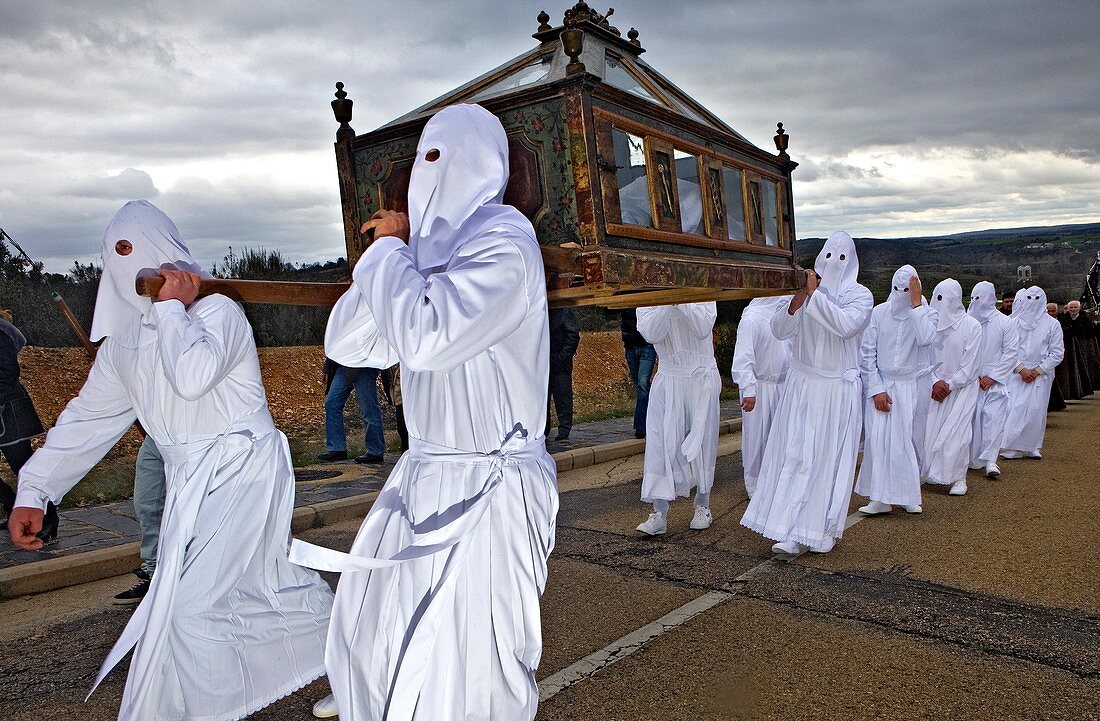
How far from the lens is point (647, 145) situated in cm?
329

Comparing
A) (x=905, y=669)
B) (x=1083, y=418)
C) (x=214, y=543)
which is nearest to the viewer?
(x=214, y=543)

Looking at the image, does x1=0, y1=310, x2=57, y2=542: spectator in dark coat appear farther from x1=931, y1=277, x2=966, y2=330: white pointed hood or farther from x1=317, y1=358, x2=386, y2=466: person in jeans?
x1=931, y1=277, x2=966, y2=330: white pointed hood

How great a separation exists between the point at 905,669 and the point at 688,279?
2.20 meters

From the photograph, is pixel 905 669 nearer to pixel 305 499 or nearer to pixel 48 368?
pixel 305 499

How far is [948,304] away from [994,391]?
4.75 ft

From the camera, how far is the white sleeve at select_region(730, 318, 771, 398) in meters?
7.71

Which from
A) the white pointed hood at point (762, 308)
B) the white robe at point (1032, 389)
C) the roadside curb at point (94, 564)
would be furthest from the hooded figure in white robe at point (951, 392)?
the roadside curb at point (94, 564)

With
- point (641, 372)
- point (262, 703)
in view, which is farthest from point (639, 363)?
point (262, 703)

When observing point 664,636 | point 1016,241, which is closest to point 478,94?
point 664,636

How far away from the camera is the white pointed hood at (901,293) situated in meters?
8.41

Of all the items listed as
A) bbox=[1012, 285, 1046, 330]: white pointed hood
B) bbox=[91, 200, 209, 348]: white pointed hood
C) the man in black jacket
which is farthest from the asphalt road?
bbox=[1012, 285, 1046, 330]: white pointed hood

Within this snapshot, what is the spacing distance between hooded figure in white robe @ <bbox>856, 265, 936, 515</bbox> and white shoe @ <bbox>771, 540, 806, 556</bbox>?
1692 millimetres

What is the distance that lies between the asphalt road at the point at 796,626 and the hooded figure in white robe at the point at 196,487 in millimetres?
439

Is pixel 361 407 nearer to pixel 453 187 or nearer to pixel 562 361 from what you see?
pixel 562 361
